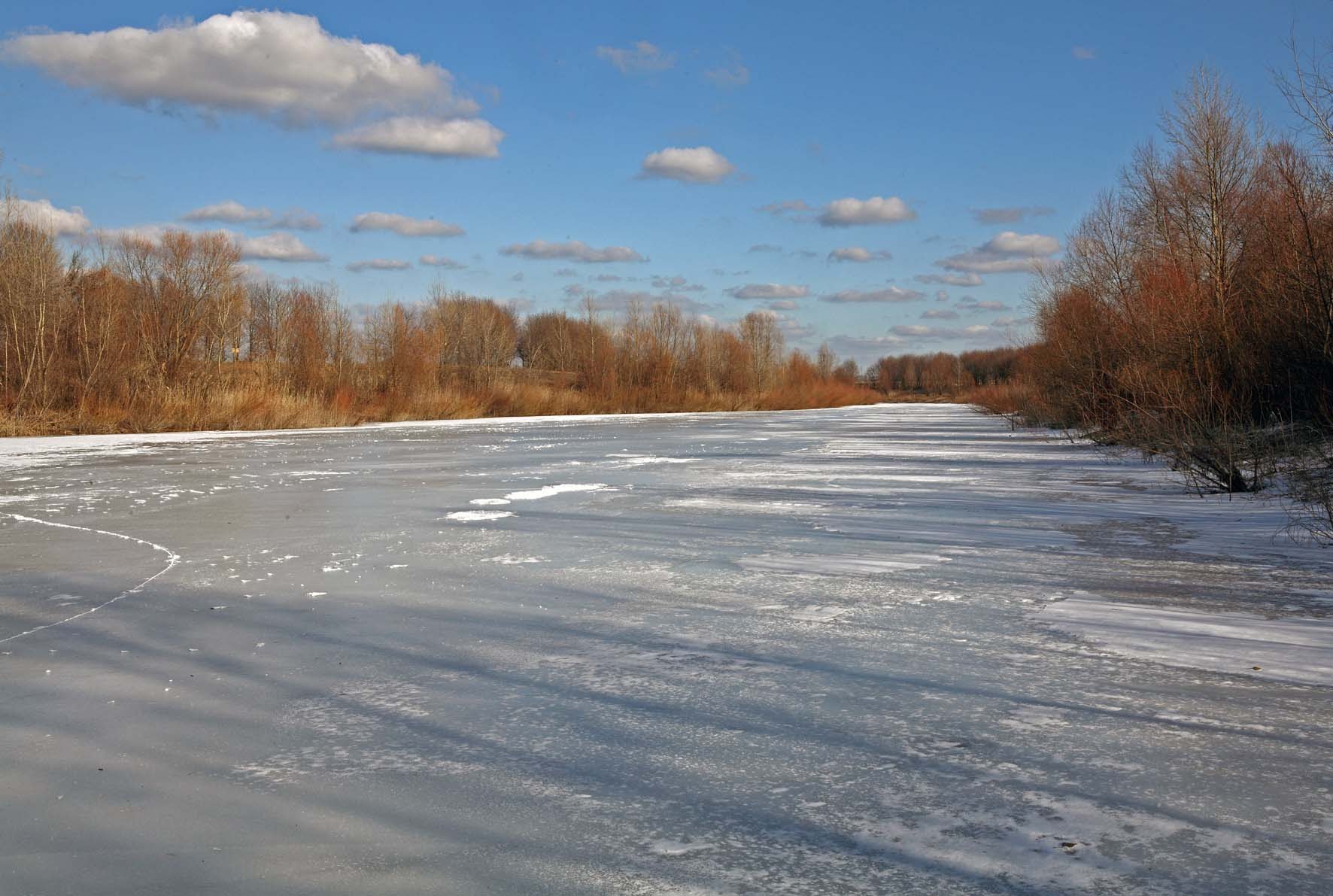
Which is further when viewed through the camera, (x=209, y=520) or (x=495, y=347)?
(x=495, y=347)

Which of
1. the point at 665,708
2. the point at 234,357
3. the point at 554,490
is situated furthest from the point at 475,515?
the point at 234,357

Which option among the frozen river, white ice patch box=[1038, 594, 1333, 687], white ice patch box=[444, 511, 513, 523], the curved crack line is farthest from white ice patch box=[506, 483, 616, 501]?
white ice patch box=[1038, 594, 1333, 687]

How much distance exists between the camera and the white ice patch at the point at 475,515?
7.48 metres

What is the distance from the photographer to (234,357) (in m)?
24.2

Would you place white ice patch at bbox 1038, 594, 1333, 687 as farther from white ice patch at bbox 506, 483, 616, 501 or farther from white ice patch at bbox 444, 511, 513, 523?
white ice patch at bbox 506, 483, 616, 501

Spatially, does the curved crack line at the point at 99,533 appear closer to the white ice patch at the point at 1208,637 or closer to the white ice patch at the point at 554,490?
the white ice patch at the point at 554,490

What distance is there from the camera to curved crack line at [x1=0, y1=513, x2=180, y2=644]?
411cm

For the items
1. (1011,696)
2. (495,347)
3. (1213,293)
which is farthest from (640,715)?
(495,347)

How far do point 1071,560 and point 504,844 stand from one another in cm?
441

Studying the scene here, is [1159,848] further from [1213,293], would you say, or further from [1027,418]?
[1027,418]

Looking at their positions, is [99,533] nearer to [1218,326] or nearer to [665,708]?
[665,708]

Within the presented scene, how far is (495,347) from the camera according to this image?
3631 centimetres

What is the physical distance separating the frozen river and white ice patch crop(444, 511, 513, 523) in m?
0.38

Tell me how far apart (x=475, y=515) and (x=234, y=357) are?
62.0ft
